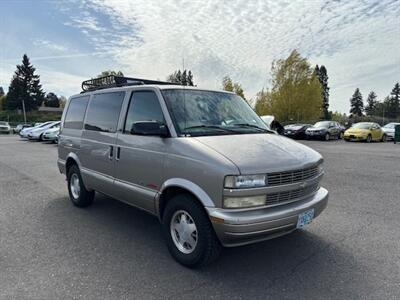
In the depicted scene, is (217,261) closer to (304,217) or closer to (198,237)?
(198,237)

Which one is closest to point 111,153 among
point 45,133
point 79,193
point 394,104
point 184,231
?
point 79,193

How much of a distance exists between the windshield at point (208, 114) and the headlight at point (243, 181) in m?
0.88

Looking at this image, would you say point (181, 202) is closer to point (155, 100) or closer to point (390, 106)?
point (155, 100)

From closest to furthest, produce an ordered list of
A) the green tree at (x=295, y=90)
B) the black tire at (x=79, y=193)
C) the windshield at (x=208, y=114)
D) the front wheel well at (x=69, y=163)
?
the windshield at (x=208, y=114), the black tire at (x=79, y=193), the front wheel well at (x=69, y=163), the green tree at (x=295, y=90)

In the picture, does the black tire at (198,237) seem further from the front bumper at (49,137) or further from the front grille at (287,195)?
the front bumper at (49,137)

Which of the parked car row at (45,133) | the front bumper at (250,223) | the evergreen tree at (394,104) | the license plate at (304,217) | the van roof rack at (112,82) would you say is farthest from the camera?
the evergreen tree at (394,104)

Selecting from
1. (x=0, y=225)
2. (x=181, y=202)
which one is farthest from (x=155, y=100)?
(x=0, y=225)

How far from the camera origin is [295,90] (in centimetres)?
4250

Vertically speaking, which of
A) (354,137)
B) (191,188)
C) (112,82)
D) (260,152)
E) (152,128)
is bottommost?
(354,137)

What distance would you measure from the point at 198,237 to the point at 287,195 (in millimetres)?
1062

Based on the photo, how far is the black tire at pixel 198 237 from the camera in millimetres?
3479

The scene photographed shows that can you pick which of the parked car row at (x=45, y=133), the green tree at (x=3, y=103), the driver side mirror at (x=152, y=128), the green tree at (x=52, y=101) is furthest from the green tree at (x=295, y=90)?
the green tree at (x=52, y=101)

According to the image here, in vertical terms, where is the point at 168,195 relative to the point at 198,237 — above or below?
above

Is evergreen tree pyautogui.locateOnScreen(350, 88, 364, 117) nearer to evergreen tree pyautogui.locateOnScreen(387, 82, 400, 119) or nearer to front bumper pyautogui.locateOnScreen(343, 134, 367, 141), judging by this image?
evergreen tree pyautogui.locateOnScreen(387, 82, 400, 119)
